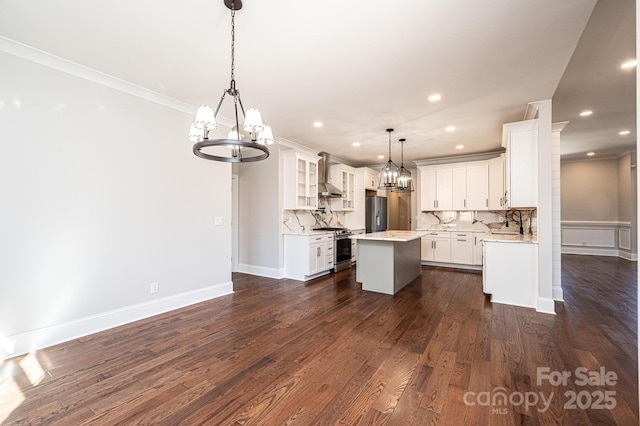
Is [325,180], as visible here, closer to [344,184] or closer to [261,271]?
[344,184]

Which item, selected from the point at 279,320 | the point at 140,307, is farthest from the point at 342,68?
the point at 140,307

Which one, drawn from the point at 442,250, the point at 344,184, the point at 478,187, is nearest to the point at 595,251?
the point at 478,187

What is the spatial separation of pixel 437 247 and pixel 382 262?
2.84 metres

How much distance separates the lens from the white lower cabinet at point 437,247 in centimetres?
655

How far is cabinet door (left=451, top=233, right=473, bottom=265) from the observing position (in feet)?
20.7

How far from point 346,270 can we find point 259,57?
4.77m

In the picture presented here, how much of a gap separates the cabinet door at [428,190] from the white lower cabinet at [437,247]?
0.72m

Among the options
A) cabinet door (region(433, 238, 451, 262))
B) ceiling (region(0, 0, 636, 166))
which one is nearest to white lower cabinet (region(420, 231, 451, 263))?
cabinet door (region(433, 238, 451, 262))

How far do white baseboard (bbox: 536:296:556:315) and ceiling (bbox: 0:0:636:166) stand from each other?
2561 millimetres

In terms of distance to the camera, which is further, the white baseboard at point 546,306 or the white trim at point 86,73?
the white baseboard at point 546,306

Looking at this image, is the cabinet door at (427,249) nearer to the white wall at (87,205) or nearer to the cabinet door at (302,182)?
the cabinet door at (302,182)

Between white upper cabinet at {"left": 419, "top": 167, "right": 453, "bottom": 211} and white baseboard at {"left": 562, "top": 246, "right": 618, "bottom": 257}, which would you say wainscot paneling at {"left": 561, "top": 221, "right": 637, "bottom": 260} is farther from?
white upper cabinet at {"left": 419, "top": 167, "right": 453, "bottom": 211}

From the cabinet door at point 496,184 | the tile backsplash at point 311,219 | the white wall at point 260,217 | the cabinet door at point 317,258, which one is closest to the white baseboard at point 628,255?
the cabinet door at point 496,184

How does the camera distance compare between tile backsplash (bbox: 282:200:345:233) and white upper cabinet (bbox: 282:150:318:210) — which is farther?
tile backsplash (bbox: 282:200:345:233)
